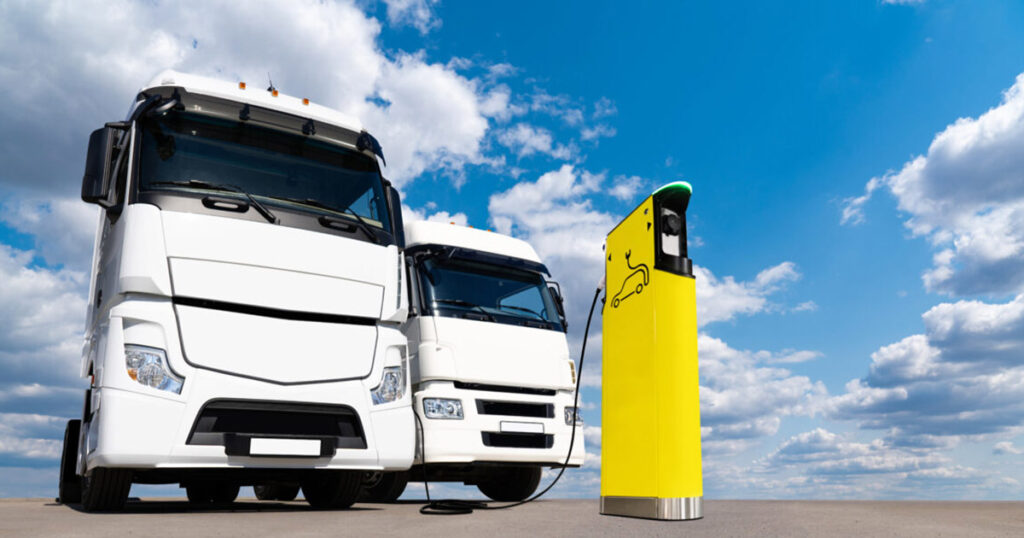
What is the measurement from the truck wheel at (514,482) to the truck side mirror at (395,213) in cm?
393

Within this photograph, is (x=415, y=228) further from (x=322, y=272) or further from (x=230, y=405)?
(x=230, y=405)

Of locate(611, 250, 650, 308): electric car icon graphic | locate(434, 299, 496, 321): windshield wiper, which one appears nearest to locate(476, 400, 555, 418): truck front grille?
locate(434, 299, 496, 321): windshield wiper

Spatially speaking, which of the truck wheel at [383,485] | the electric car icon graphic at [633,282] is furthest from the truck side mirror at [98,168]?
the electric car icon graphic at [633,282]

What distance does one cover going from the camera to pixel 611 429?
583 centimetres

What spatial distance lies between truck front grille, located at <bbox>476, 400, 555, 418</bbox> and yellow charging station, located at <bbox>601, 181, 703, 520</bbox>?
2960 millimetres

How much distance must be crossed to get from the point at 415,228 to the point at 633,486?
5.23 meters

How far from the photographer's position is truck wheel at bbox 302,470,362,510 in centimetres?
745

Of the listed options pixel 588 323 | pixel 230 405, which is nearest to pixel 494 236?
pixel 588 323

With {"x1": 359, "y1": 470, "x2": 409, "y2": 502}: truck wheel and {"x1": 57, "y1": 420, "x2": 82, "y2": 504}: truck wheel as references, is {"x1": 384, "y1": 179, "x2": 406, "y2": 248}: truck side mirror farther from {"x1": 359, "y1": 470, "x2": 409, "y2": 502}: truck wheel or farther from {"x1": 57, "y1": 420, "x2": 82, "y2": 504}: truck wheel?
{"x1": 57, "y1": 420, "x2": 82, "y2": 504}: truck wheel

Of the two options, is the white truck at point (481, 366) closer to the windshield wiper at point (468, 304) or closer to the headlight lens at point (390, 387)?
the windshield wiper at point (468, 304)

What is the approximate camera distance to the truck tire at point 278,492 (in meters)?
11.1

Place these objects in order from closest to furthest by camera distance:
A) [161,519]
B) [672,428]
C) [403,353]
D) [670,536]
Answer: [670,536] < [672,428] < [161,519] < [403,353]

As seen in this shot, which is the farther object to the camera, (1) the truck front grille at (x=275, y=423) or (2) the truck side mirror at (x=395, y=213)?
(2) the truck side mirror at (x=395, y=213)

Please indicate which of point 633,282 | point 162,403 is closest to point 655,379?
point 633,282
